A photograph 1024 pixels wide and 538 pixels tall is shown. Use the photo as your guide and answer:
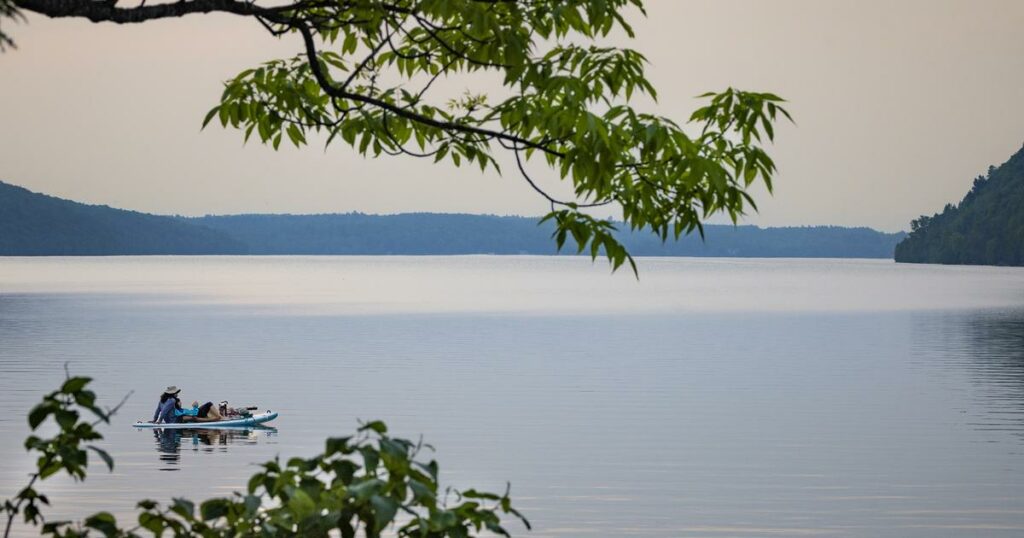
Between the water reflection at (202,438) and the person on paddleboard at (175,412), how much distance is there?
352 mm

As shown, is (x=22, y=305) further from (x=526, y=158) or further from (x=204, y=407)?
(x=526, y=158)

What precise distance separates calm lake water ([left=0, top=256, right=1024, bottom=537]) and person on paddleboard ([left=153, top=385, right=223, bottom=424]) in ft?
1.54

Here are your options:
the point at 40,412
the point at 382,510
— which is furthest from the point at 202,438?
the point at 382,510

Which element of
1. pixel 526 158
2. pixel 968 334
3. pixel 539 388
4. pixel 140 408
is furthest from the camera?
pixel 968 334

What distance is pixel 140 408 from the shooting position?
115ft

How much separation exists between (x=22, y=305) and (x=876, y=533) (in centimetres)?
8850

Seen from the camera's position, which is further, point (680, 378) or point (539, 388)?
point (680, 378)

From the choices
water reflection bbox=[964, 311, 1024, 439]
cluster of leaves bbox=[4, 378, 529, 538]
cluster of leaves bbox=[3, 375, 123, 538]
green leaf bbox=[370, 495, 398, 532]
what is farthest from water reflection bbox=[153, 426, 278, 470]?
green leaf bbox=[370, 495, 398, 532]

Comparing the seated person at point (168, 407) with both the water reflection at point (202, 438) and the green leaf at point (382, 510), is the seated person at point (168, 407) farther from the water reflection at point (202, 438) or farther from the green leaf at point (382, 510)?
the green leaf at point (382, 510)

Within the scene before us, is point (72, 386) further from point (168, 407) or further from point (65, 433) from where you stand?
point (168, 407)

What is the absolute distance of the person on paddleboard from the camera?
2947 centimetres

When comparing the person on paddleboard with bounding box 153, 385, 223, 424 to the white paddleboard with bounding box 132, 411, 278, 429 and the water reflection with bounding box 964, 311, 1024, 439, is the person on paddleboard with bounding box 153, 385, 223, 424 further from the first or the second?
the water reflection with bounding box 964, 311, 1024, 439

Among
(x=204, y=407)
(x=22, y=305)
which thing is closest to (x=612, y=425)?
(x=204, y=407)

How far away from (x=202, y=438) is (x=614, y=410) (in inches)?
388
